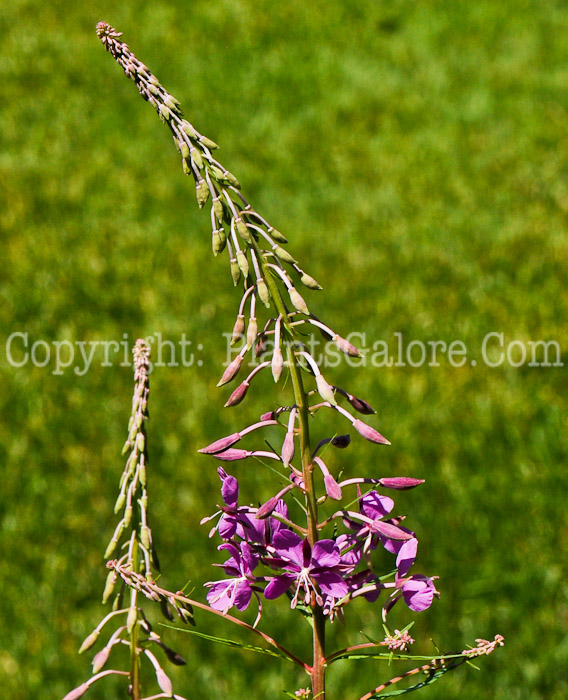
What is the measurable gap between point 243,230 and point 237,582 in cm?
42

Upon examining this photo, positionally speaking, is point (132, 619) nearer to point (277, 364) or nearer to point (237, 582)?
point (237, 582)

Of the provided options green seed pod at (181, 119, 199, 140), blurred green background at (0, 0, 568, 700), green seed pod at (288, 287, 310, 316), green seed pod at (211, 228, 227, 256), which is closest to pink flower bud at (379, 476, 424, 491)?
green seed pod at (288, 287, 310, 316)

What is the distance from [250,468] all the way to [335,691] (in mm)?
1051

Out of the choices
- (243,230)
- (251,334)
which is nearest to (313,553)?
(251,334)

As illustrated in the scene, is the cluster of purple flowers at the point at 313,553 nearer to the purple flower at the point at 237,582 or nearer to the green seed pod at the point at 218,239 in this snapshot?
the purple flower at the point at 237,582

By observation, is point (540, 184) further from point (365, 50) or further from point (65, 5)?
point (65, 5)

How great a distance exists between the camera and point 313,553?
3.09 ft

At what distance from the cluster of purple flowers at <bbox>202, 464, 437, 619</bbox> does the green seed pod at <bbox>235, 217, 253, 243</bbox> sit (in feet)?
0.85

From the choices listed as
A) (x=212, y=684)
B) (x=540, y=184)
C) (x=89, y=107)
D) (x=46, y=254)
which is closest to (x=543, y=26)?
(x=540, y=184)

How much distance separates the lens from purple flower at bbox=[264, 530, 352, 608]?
0.94 metres

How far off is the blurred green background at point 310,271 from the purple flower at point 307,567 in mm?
1995

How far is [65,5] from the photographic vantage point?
6.53m

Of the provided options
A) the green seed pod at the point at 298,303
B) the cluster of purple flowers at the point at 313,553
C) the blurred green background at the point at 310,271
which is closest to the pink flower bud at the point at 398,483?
the cluster of purple flowers at the point at 313,553

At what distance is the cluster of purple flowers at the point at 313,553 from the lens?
945mm
